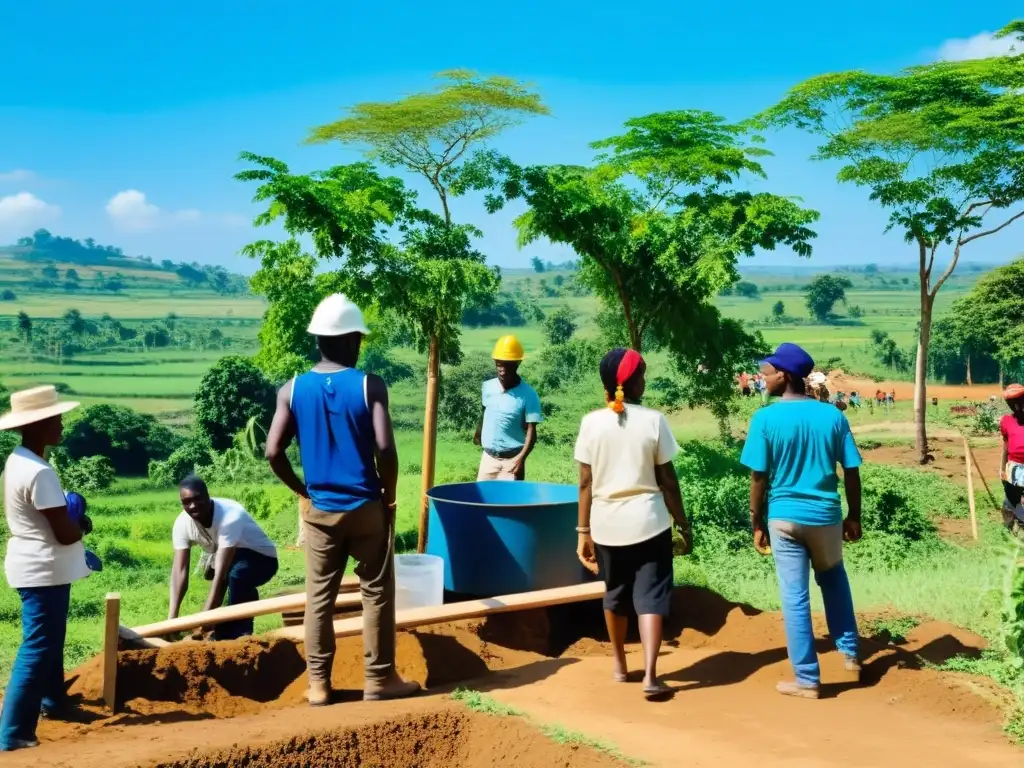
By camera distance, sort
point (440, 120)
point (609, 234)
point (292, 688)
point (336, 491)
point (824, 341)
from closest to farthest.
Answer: point (336, 491), point (292, 688), point (440, 120), point (609, 234), point (824, 341)

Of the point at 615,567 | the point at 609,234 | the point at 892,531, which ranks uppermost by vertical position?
the point at 609,234

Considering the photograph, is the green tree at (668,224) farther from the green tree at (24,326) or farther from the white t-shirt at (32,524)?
the green tree at (24,326)

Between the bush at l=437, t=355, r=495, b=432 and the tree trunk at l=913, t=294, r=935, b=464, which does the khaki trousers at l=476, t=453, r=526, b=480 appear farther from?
the bush at l=437, t=355, r=495, b=432

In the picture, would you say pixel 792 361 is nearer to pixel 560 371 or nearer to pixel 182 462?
pixel 182 462

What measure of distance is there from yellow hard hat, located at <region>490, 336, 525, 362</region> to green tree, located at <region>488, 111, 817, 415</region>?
4.65 metres

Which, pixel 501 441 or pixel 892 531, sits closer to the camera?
pixel 501 441

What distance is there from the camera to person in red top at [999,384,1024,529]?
8336 millimetres

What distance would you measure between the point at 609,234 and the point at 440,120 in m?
3.84

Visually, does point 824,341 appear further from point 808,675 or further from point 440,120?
point 808,675

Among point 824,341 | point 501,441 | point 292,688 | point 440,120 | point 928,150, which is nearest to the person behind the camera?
point 292,688

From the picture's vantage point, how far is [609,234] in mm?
13242

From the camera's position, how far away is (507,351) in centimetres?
761

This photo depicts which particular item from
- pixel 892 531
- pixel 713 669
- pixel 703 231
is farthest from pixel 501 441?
pixel 703 231

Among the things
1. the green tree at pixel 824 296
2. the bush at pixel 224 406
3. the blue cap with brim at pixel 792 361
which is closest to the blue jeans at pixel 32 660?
the blue cap with brim at pixel 792 361
